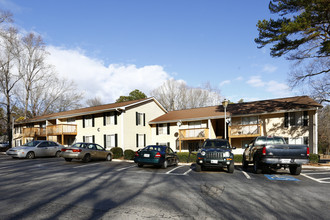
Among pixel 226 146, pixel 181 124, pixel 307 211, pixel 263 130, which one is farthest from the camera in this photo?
pixel 181 124

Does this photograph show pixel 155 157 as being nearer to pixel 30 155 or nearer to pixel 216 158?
pixel 216 158

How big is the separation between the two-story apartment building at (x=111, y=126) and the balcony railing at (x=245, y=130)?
10.2 meters

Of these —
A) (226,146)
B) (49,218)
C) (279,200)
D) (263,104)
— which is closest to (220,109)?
(263,104)

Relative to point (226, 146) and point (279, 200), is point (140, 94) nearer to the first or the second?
point (226, 146)

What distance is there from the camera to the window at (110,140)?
2583cm

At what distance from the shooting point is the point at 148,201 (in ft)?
21.0

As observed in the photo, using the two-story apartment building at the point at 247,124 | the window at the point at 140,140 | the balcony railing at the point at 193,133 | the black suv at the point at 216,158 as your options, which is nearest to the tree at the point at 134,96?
the two-story apartment building at the point at 247,124

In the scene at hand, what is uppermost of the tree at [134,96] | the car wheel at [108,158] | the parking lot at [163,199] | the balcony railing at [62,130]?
the tree at [134,96]

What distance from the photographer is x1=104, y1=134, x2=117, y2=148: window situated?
25825mm

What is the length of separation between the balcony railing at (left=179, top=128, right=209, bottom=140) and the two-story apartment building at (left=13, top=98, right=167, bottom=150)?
5.14 meters

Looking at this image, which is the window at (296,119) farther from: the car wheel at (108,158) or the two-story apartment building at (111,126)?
the car wheel at (108,158)

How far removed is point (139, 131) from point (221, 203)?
21.6 m

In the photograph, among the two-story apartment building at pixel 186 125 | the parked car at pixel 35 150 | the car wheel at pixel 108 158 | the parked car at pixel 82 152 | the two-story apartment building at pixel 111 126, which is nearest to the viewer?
the parked car at pixel 82 152

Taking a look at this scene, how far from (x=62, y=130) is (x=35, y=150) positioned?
7980mm
